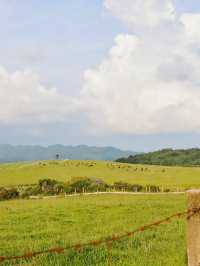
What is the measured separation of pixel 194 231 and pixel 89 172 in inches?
4566

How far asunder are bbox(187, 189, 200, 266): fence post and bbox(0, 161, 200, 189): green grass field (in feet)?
313

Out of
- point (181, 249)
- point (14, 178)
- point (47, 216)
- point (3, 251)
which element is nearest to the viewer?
point (181, 249)

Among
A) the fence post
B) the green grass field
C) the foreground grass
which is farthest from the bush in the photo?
the fence post

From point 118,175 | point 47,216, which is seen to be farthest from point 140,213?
point 118,175

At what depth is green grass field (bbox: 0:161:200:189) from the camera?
4323 inches

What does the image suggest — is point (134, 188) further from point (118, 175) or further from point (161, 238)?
point (161, 238)

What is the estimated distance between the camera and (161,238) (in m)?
18.0

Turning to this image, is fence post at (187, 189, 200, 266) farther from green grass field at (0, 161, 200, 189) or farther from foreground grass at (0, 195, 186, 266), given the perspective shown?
green grass field at (0, 161, 200, 189)

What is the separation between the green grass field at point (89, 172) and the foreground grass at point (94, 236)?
7516 cm

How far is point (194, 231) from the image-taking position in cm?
815

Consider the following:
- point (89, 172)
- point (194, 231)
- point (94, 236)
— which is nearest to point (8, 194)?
point (94, 236)

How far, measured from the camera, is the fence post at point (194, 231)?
8.05 m

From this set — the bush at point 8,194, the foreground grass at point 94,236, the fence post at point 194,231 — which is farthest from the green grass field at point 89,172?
the fence post at point 194,231

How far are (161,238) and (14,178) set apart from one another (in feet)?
332
